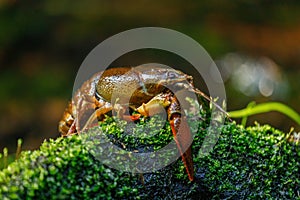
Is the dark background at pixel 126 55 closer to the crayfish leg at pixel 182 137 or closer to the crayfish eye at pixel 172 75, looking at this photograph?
the crayfish eye at pixel 172 75

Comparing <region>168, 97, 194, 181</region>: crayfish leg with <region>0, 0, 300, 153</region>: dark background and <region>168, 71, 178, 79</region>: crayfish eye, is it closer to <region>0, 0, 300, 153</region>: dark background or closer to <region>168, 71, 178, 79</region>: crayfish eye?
<region>168, 71, 178, 79</region>: crayfish eye

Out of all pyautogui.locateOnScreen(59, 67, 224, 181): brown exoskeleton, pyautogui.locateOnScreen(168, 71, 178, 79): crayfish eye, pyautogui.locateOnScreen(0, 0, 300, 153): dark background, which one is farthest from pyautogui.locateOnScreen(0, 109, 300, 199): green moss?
pyautogui.locateOnScreen(0, 0, 300, 153): dark background

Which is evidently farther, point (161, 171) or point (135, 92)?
point (135, 92)

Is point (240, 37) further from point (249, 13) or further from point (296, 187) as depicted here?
point (296, 187)

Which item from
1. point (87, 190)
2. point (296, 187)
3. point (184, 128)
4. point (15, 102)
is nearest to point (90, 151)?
point (87, 190)

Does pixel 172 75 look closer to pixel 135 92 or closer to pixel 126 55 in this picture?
pixel 135 92

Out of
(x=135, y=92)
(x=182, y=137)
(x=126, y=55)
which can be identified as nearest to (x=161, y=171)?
(x=182, y=137)
